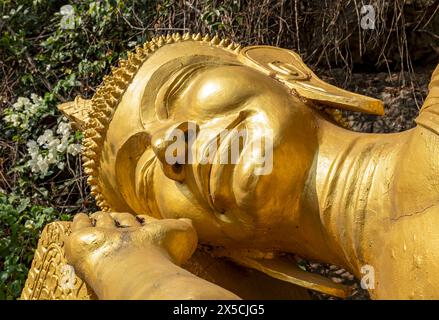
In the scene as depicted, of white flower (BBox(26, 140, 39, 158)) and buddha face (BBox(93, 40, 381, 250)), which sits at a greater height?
buddha face (BBox(93, 40, 381, 250))

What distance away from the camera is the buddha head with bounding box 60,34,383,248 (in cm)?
155

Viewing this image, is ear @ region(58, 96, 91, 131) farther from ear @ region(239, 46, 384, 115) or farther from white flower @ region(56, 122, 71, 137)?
white flower @ region(56, 122, 71, 137)

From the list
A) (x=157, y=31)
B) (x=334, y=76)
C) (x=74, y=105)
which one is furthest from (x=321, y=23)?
(x=74, y=105)

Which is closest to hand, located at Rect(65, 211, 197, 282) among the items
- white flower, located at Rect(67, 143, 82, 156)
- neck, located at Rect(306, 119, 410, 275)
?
neck, located at Rect(306, 119, 410, 275)

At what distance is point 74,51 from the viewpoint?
9.71 ft

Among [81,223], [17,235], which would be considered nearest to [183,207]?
[81,223]

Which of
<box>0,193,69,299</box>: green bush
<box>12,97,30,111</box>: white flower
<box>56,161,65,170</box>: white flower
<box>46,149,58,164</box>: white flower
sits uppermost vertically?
<box>12,97,30,111</box>: white flower

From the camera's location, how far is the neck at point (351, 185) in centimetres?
149

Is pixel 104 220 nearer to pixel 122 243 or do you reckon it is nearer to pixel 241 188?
pixel 122 243

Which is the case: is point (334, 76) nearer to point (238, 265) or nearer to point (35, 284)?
point (238, 265)

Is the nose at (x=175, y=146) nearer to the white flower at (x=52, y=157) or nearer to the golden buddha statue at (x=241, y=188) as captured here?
the golden buddha statue at (x=241, y=188)

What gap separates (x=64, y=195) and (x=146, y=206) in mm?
1204

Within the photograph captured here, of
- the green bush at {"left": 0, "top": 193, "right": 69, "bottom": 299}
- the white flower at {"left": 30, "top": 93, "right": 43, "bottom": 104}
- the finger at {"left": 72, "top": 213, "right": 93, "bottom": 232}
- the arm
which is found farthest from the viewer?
the white flower at {"left": 30, "top": 93, "right": 43, "bottom": 104}

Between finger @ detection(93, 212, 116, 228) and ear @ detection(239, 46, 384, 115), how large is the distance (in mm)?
451
